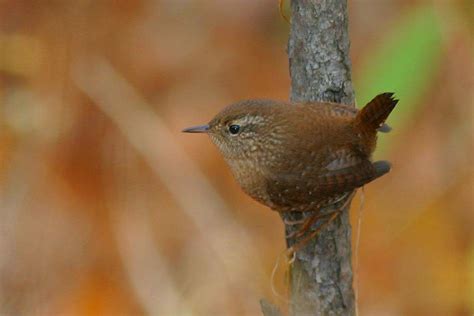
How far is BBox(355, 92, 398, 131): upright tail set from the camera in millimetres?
2609

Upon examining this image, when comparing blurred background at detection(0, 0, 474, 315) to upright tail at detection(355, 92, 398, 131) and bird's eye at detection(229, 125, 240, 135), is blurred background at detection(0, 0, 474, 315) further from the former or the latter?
upright tail at detection(355, 92, 398, 131)

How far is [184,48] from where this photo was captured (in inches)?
207

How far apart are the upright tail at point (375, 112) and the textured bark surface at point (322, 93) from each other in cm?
12

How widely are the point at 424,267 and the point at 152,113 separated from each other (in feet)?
5.22

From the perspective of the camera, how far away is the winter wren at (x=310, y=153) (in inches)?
106

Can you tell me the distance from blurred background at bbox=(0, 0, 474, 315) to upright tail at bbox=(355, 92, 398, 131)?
1.31 metres

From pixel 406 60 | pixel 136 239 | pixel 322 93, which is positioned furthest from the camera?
pixel 136 239

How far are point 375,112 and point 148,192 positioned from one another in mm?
2397

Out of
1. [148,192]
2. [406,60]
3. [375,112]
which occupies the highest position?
[406,60]

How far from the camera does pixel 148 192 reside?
16.1ft

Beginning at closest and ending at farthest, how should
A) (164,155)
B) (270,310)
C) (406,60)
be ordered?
(406,60)
(270,310)
(164,155)

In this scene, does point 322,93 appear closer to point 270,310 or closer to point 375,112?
point 375,112

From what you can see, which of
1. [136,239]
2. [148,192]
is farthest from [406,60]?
[148,192]

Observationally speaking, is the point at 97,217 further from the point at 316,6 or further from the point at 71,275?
the point at 316,6
